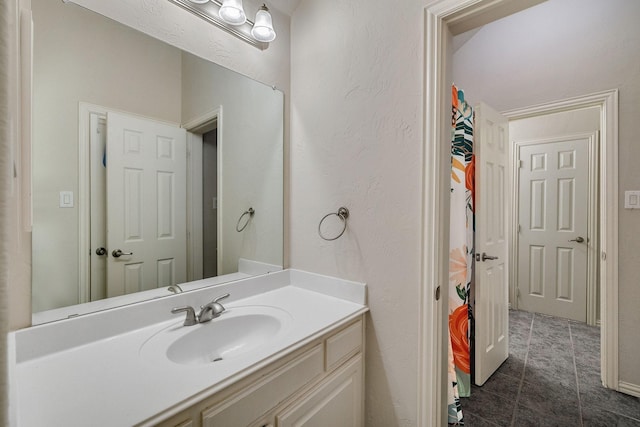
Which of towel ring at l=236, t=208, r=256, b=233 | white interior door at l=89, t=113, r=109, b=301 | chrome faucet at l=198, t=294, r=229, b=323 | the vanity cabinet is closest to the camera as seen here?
the vanity cabinet

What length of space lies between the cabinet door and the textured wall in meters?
0.10

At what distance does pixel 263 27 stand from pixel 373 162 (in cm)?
83

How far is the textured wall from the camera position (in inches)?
46.2

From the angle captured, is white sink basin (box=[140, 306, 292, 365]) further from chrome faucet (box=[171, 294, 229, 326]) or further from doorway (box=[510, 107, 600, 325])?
doorway (box=[510, 107, 600, 325])

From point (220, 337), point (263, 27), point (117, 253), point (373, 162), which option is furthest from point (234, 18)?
point (220, 337)

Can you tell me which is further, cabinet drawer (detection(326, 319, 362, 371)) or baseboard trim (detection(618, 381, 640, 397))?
baseboard trim (detection(618, 381, 640, 397))

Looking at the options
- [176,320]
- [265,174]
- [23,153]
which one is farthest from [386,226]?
[23,153]

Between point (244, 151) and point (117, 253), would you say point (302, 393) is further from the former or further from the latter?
point (244, 151)

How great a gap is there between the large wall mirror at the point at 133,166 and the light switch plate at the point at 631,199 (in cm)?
218

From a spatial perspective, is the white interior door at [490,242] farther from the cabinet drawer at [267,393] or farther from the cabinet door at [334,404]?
the cabinet drawer at [267,393]

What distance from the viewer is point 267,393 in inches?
34.0

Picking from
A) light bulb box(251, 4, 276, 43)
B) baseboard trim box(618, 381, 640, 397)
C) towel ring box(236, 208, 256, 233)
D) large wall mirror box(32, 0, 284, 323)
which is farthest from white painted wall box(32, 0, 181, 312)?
baseboard trim box(618, 381, 640, 397)

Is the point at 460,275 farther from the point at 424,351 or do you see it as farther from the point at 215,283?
the point at 215,283

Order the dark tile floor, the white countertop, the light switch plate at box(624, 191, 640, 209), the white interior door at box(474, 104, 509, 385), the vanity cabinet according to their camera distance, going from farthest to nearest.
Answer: the white interior door at box(474, 104, 509, 385)
the light switch plate at box(624, 191, 640, 209)
the dark tile floor
the vanity cabinet
the white countertop
